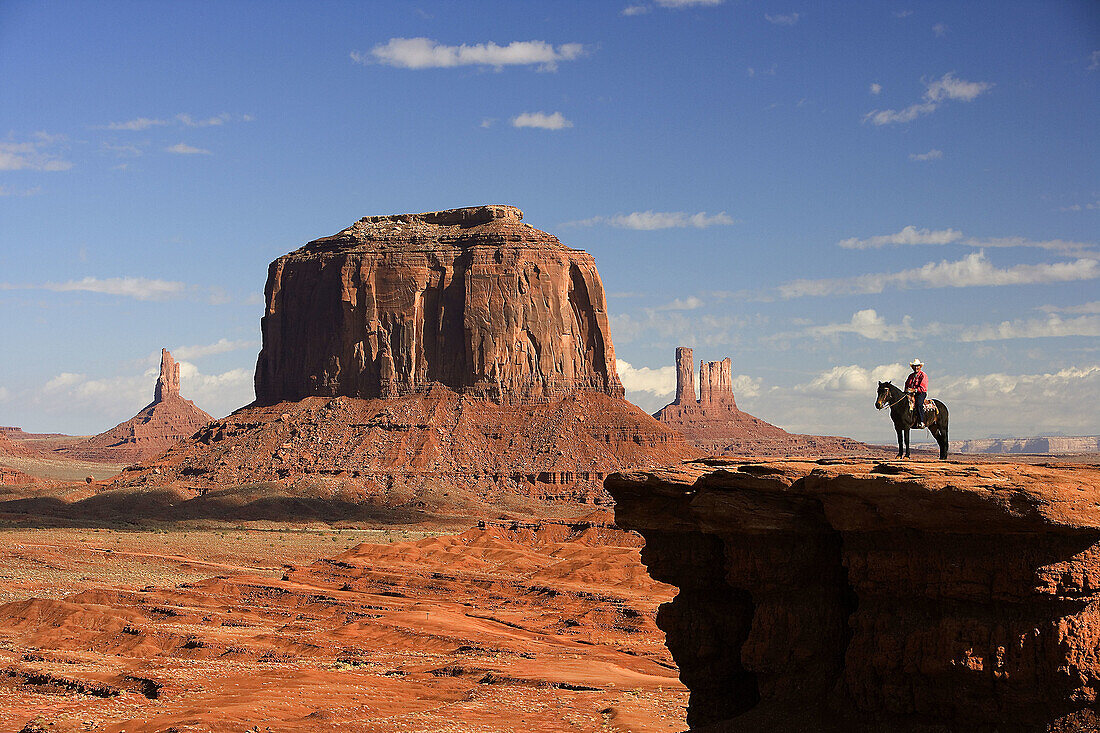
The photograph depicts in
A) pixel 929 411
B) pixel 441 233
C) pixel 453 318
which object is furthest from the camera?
pixel 441 233

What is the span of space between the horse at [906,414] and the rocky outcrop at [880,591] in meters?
2.34

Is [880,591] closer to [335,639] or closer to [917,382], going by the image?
[917,382]

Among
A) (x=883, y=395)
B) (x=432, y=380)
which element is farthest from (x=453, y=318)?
(x=883, y=395)

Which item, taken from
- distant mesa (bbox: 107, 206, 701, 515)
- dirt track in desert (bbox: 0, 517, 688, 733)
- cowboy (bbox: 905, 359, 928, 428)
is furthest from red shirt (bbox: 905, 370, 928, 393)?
distant mesa (bbox: 107, 206, 701, 515)

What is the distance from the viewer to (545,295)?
12081 centimetres

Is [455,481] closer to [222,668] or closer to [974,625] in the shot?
[222,668]

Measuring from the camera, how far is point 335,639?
123 feet

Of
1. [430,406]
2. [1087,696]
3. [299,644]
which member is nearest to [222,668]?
[299,644]

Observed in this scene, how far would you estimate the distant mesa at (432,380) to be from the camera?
107062 millimetres

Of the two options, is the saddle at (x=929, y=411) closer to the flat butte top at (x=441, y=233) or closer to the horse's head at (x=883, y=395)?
the horse's head at (x=883, y=395)

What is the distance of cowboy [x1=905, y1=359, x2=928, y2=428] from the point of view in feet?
62.7

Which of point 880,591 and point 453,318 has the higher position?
point 453,318

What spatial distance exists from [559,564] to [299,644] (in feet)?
87.5

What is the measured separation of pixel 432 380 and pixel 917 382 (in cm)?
10155
